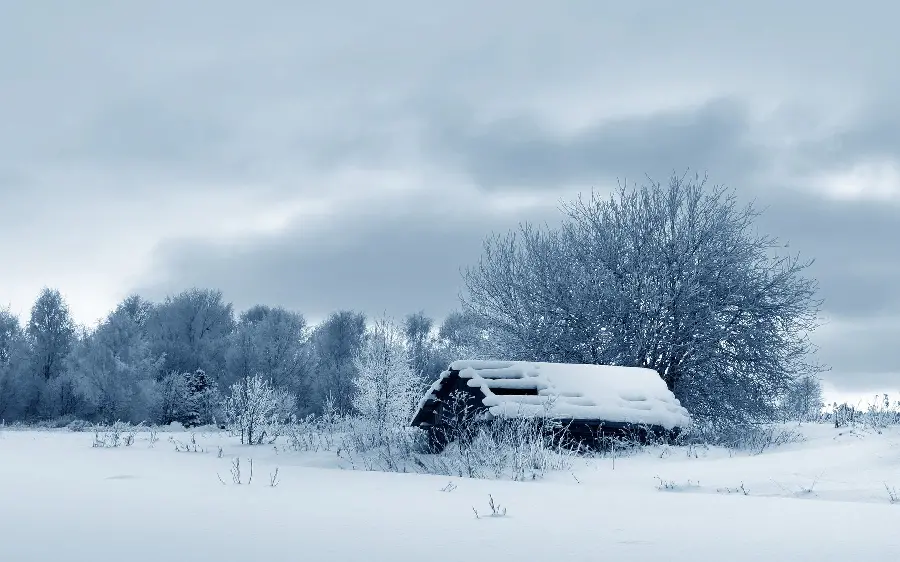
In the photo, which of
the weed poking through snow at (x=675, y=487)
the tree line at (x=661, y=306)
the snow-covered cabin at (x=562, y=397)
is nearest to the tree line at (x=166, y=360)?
the tree line at (x=661, y=306)

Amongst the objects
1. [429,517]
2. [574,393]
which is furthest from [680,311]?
[429,517]

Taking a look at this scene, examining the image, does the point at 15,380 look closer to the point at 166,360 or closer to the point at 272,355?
the point at 166,360

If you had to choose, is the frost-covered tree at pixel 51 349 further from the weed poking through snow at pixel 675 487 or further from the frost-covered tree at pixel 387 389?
the weed poking through snow at pixel 675 487

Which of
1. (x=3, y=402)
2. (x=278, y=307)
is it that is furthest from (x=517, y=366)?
(x=278, y=307)

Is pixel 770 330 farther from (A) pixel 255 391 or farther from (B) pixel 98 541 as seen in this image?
(B) pixel 98 541

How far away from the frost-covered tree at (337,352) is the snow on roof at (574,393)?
30519 millimetres

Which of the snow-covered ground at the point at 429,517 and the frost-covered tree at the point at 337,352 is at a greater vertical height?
the frost-covered tree at the point at 337,352

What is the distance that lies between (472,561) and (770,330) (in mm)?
20072

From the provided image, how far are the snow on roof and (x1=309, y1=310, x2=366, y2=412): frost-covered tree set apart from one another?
100ft

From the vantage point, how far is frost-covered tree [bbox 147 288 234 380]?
1780 inches

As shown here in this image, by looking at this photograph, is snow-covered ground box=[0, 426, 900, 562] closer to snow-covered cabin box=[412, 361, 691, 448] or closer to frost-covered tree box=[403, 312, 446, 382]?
snow-covered cabin box=[412, 361, 691, 448]

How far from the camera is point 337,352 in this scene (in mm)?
51656

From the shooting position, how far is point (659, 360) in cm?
2198

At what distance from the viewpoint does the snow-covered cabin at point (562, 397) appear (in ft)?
46.0
